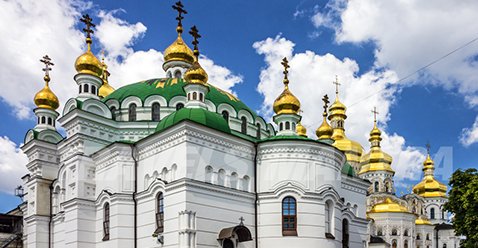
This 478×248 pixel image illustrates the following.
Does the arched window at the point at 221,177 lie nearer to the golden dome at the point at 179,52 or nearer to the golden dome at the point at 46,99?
the golden dome at the point at 179,52

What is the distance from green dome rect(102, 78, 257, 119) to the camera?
25609 millimetres

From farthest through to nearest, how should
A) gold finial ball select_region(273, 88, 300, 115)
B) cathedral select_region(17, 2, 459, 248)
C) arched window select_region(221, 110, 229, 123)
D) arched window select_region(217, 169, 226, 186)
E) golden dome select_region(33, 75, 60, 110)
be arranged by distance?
golden dome select_region(33, 75, 60, 110)
arched window select_region(221, 110, 229, 123)
gold finial ball select_region(273, 88, 300, 115)
arched window select_region(217, 169, 226, 186)
cathedral select_region(17, 2, 459, 248)

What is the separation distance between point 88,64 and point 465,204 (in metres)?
18.2

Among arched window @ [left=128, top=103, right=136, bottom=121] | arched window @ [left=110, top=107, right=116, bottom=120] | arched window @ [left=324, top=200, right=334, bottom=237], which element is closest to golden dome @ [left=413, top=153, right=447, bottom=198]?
arched window @ [left=324, top=200, right=334, bottom=237]

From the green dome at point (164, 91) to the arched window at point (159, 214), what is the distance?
276 inches

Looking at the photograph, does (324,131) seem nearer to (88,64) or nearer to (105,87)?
(88,64)

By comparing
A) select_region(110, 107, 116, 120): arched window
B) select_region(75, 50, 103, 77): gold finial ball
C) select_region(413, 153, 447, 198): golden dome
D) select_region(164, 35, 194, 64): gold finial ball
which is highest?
select_region(164, 35, 194, 64): gold finial ball

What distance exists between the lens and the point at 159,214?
1938 centimetres

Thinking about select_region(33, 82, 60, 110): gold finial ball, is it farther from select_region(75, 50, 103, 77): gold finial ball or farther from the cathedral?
select_region(75, 50, 103, 77): gold finial ball

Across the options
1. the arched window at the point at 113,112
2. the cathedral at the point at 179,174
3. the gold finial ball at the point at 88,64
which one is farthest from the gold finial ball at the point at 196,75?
the gold finial ball at the point at 88,64

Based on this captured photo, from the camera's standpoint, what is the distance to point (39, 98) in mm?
28203

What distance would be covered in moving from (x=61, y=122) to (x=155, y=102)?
4457 millimetres

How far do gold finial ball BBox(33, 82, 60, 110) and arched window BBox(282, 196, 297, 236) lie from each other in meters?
14.9

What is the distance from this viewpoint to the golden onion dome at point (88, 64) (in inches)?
1001
